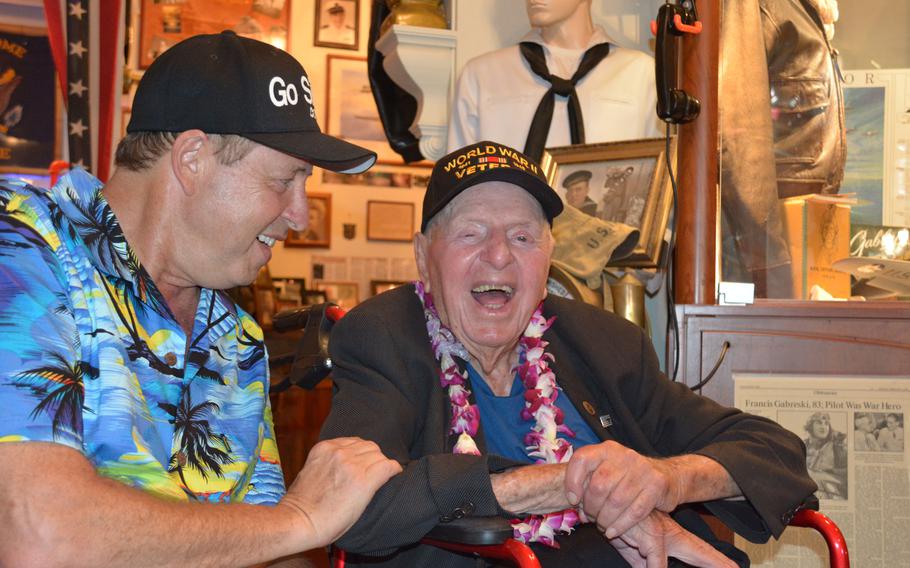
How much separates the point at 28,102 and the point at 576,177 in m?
6.11

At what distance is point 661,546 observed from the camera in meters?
1.92

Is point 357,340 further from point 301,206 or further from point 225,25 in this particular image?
point 225,25

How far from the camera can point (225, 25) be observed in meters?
7.94

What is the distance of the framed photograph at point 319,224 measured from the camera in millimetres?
7883

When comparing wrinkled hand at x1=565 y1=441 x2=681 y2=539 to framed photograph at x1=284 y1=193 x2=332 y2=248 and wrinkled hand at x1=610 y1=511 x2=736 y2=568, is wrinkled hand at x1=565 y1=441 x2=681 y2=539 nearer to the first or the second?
wrinkled hand at x1=610 y1=511 x2=736 y2=568

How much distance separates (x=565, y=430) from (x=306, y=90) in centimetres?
97

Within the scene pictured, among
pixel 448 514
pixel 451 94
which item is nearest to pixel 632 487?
pixel 448 514

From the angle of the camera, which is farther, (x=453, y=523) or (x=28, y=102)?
(x=28, y=102)

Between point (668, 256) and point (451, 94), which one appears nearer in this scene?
point (668, 256)

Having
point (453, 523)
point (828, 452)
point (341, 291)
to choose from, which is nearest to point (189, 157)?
point (453, 523)

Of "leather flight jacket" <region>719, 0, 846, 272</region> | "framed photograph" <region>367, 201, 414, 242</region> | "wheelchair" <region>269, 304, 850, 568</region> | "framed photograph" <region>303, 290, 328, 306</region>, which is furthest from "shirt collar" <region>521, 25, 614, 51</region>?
"framed photograph" <region>367, 201, 414, 242</region>

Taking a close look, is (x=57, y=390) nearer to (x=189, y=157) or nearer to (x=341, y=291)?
(x=189, y=157)

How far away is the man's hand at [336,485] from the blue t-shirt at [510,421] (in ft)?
1.78

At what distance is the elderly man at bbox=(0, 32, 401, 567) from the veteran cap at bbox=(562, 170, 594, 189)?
1.71 m
